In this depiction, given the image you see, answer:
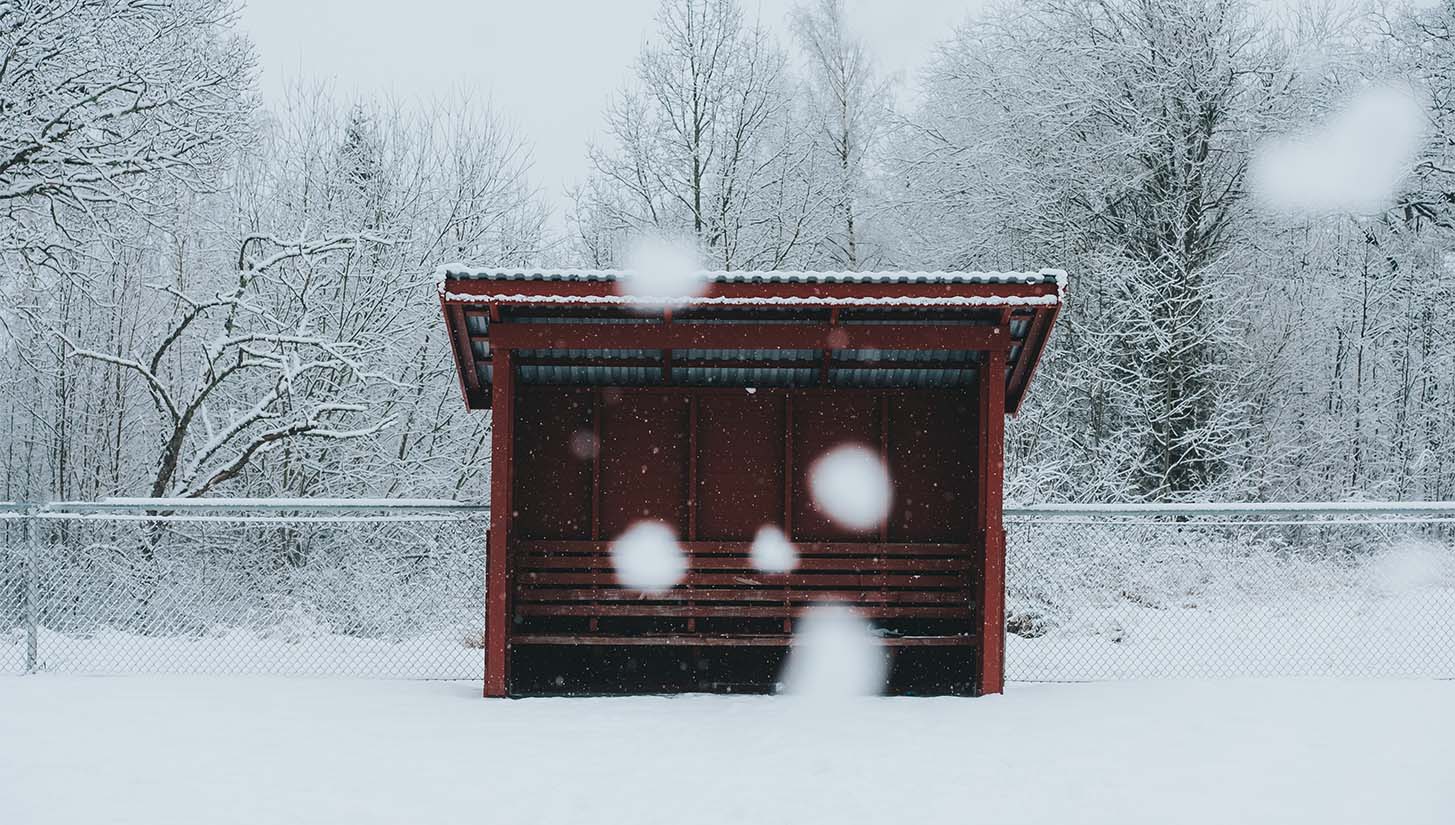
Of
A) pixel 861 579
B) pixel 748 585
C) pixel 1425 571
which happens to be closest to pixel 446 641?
pixel 748 585

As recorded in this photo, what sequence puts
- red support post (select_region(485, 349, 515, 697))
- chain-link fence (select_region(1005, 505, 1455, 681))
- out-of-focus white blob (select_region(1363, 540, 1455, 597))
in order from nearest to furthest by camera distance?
red support post (select_region(485, 349, 515, 697)) → chain-link fence (select_region(1005, 505, 1455, 681)) → out-of-focus white blob (select_region(1363, 540, 1455, 597))

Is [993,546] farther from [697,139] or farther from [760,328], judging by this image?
[697,139]

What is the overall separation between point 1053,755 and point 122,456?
16.4 meters

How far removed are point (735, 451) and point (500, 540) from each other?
1.95 metres

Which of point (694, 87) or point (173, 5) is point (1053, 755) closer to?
point (173, 5)

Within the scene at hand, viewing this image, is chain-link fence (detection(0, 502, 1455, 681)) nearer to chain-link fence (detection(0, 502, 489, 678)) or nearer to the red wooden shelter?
chain-link fence (detection(0, 502, 489, 678))

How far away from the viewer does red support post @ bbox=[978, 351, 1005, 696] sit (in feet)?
23.0

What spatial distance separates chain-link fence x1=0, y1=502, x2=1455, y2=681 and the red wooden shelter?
43.9 inches

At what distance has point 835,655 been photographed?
7477 mm

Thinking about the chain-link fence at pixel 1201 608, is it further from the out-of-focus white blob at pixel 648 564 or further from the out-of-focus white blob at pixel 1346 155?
the out-of-focus white blob at pixel 1346 155

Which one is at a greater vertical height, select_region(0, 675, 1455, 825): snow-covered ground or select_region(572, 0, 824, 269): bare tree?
select_region(572, 0, 824, 269): bare tree

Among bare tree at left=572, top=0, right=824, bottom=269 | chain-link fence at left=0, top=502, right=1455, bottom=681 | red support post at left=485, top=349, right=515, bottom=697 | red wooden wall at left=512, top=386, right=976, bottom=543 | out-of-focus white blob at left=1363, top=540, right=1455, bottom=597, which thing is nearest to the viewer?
red support post at left=485, top=349, right=515, bottom=697

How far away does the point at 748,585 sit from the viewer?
742 cm

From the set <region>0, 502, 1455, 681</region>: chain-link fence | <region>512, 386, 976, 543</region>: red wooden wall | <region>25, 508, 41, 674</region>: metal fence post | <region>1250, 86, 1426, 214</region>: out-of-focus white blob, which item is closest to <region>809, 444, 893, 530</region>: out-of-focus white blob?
<region>512, 386, 976, 543</region>: red wooden wall
